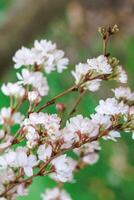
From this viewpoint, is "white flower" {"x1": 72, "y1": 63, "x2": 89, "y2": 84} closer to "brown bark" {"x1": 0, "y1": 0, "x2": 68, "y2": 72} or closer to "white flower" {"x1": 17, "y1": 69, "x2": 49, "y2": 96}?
"white flower" {"x1": 17, "y1": 69, "x2": 49, "y2": 96}

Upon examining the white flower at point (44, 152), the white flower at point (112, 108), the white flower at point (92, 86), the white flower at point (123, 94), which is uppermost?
the white flower at point (92, 86)

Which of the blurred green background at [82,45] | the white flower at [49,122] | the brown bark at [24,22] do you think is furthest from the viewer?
the brown bark at [24,22]

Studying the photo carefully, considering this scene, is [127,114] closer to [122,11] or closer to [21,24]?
[21,24]

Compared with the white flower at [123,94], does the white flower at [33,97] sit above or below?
above

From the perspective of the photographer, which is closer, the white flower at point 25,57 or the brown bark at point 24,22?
the white flower at point 25,57

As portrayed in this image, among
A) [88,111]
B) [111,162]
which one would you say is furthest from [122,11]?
[88,111]

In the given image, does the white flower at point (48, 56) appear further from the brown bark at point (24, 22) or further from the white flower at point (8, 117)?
the brown bark at point (24, 22)

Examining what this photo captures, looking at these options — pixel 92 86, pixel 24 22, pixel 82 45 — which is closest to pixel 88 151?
pixel 92 86

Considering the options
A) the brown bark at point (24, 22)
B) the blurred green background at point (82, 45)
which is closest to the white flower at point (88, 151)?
the blurred green background at point (82, 45)
